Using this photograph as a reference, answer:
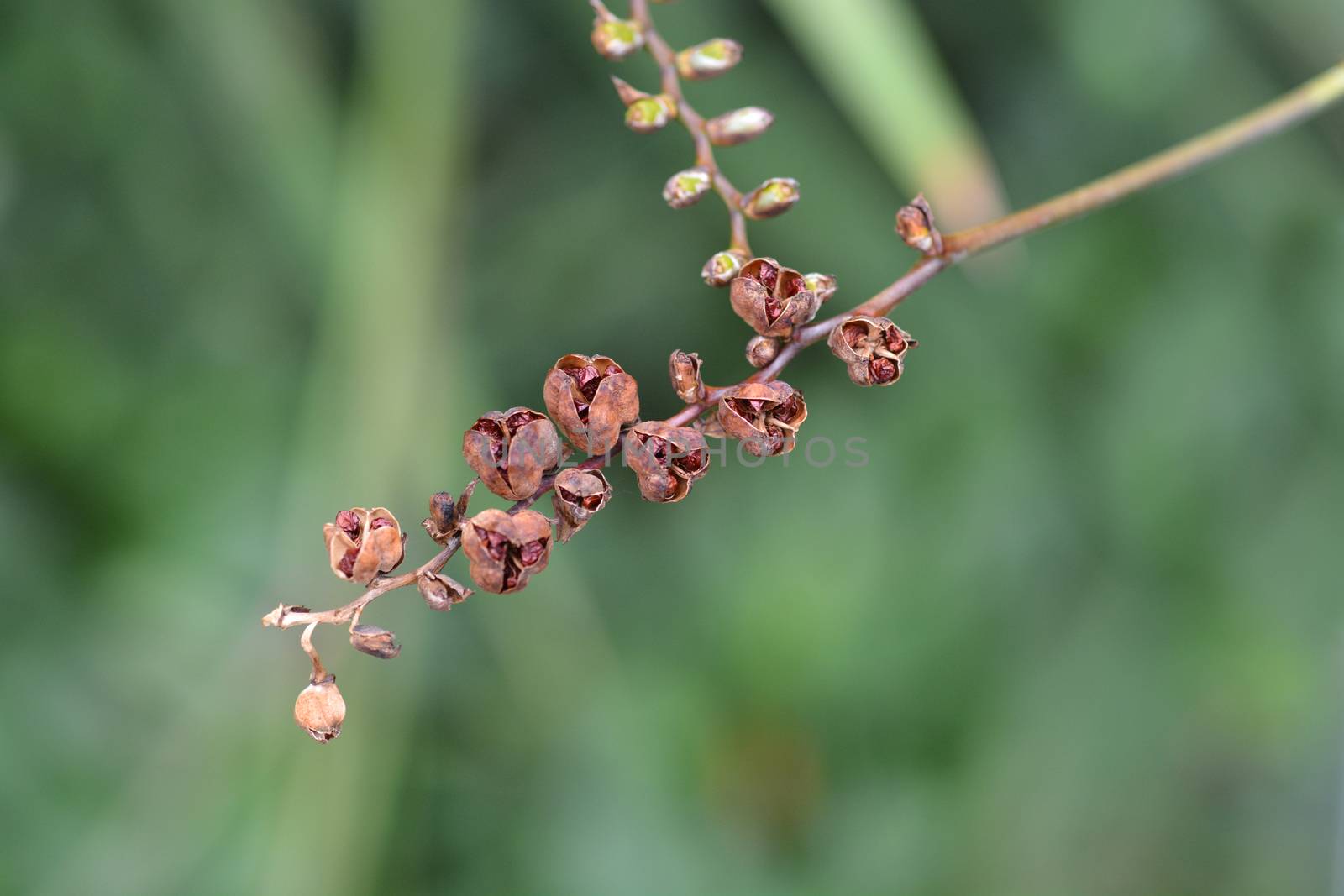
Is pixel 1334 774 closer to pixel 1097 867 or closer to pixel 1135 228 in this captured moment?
pixel 1097 867

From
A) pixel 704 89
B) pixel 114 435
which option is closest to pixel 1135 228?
pixel 704 89

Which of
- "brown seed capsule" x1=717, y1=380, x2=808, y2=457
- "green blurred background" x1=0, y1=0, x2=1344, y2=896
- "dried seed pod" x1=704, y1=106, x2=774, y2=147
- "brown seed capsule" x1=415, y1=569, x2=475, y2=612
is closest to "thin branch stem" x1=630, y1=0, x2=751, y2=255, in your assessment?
"dried seed pod" x1=704, y1=106, x2=774, y2=147

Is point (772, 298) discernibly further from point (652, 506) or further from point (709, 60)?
point (652, 506)

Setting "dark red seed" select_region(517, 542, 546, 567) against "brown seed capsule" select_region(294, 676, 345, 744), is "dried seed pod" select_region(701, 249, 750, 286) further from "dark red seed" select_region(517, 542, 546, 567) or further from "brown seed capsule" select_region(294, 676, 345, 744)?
"brown seed capsule" select_region(294, 676, 345, 744)

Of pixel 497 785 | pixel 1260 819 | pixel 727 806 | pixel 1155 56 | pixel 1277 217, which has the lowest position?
pixel 1260 819

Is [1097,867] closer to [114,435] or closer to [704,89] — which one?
[704,89]

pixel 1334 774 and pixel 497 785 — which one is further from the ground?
pixel 497 785

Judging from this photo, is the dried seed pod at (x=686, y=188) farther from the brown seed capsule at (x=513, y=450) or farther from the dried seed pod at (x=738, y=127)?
the brown seed capsule at (x=513, y=450)
